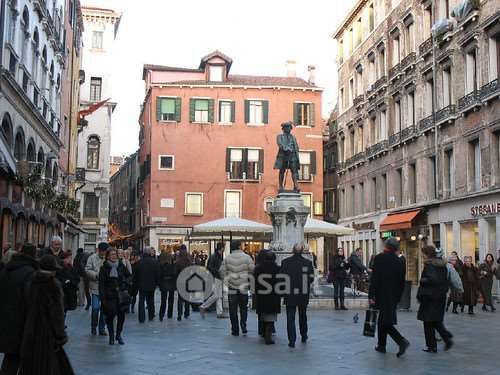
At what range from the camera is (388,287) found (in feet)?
32.4

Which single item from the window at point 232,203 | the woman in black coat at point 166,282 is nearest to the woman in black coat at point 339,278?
the woman in black coat at point 166,282

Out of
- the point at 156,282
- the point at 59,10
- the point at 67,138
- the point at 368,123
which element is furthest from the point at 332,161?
the point at 156,282

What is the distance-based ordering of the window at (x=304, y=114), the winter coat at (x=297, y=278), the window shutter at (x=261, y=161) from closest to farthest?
the winter coat at (x=297, y=278)
the window shutter at (x=261, y=161)
the window at (x=304, y=114)

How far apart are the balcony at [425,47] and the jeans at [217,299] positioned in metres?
17.3

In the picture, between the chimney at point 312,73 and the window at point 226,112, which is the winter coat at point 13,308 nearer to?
the window at point 226,112

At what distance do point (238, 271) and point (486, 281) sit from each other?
956cm

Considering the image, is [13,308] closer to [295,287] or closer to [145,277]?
[295,287]

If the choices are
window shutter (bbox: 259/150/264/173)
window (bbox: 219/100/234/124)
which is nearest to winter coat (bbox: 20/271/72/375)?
window shutter (bbox: 259/150/264/173)

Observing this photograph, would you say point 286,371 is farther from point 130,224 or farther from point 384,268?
point 130,224

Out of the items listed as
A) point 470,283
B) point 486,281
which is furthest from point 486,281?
point 470,283

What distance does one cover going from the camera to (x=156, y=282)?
14469mm

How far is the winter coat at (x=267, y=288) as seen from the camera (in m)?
11.0

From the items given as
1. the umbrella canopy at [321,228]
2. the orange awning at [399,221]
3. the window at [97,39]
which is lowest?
the umbrella canopy at [321,228]

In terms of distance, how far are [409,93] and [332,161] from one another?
1483 cm
